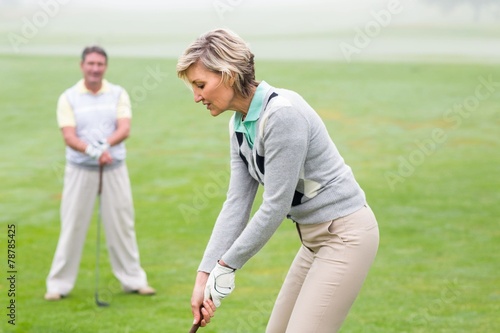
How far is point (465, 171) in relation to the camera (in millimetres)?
14102

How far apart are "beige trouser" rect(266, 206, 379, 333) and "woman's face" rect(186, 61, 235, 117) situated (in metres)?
0.61

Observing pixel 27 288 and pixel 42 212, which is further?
pixel 42 212

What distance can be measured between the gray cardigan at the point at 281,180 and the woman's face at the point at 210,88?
0.15m

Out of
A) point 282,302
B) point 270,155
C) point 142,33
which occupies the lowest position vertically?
point 142,33

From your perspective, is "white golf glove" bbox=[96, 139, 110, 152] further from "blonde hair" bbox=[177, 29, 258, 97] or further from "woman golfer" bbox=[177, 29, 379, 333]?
"blonde hair" bbox=[177, 29, 258, 97]

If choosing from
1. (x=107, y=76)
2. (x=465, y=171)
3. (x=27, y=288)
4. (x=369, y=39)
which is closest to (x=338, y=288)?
(x=27, y=288)

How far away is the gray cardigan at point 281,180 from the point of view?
3.32m

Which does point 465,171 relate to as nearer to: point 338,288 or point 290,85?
point 290,85

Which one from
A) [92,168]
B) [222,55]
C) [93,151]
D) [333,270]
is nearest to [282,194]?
[333,270]

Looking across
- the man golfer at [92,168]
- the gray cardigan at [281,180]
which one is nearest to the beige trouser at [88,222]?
the man golfer at [92,168]

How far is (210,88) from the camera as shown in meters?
3.37

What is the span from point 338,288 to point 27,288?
5114mm

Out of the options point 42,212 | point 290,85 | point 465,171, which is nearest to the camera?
point 42,212

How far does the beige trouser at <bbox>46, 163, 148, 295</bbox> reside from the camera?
7527 mm
